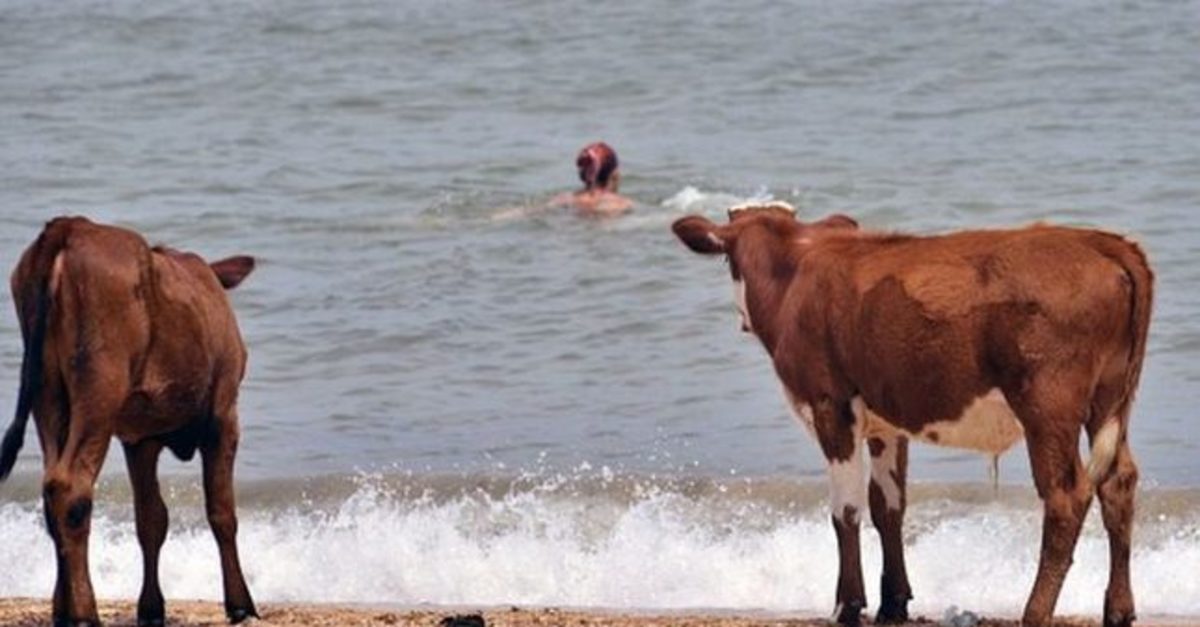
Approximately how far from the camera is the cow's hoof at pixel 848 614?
936cm

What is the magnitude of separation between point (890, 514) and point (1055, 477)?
3.21 ft

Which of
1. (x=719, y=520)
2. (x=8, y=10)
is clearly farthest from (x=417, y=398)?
(x=8, y=10)

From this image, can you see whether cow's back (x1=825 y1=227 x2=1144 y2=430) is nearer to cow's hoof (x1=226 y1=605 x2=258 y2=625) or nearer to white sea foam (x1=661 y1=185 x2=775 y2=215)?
cow's hoof (x1=226 y1=605 x2=258 y2=625)

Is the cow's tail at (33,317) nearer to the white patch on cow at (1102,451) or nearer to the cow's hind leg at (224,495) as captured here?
the cow's hind leg at (224,495)

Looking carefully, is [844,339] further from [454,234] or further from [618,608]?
[454,234]

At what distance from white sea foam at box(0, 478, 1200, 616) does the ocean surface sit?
0.08 ft

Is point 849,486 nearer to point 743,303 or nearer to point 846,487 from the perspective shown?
point 846,487

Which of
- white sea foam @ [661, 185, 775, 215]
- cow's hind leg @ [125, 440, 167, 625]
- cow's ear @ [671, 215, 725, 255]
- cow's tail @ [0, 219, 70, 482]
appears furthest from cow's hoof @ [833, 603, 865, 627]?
white sea foam @ [661, 185, 775, 215]

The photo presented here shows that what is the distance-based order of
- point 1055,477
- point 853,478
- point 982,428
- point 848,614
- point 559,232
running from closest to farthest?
point 1055,477 < point 982,428 < point 853,478 < point 848,614 < point 559,232

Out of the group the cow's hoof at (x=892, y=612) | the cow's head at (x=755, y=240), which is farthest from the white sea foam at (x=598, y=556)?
the cow's head at (x=755, y=240)

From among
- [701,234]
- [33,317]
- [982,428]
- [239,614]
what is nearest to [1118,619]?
[982,428]

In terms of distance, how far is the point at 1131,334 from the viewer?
8602 millimetres

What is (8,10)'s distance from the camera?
32.3 metres

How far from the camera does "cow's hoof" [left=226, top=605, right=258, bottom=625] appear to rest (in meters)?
9.41
